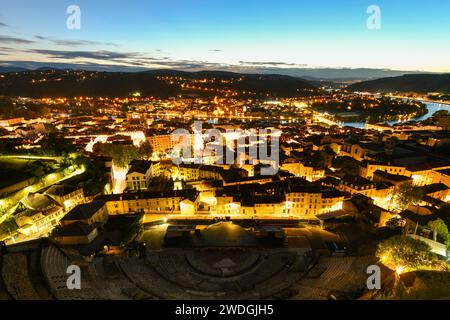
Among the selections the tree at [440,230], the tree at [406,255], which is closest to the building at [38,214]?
the tree at [406,255]

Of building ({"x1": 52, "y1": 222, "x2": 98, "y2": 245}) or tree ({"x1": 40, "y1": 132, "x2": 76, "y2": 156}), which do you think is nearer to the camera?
building ({"x1": 52, "y1": 222, "x2": 98, "y2": 245})

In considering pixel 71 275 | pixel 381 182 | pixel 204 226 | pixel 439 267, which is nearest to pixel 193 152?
pixel 204 226

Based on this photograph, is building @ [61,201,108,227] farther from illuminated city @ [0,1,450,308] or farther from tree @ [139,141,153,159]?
tree @ [139,141,153,159]

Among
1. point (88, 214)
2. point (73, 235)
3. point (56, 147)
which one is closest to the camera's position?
point (73, 235)

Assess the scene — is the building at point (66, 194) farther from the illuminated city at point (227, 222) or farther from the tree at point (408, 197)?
the tree at point (408, 197)

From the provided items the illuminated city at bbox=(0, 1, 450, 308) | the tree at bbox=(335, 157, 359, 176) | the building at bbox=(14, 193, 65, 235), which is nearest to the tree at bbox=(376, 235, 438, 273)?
the illuminated city at bbox=(0, 1, 450, 308)

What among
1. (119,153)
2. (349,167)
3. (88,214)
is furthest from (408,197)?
(119,153)

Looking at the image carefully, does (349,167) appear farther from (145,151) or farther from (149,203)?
(145,151)

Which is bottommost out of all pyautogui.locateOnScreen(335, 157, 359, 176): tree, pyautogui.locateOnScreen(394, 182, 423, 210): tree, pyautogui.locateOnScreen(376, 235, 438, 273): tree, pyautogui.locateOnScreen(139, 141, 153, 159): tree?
pyautogui.locateOnScreen(376, 235, 438, 273): tree
